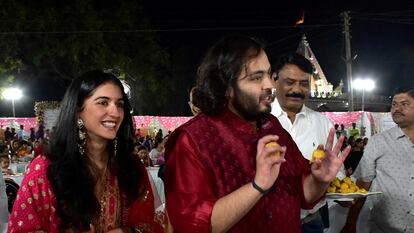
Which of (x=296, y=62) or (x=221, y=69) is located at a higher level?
(x=296, y=62)

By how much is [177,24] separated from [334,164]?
25.7m

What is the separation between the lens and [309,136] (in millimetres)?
3939

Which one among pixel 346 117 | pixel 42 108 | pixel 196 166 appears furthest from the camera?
pixel 42 108

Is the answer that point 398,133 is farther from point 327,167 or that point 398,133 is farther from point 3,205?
point 3,205

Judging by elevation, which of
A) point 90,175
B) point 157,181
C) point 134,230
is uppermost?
point 90,175

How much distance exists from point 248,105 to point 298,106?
5.85 ft

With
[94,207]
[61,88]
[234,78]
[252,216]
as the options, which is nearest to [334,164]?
[252,216]

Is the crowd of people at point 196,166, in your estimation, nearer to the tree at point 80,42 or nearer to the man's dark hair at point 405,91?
the man's dark hair at point 405,91

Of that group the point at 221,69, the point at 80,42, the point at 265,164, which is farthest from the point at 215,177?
the point at 80,42

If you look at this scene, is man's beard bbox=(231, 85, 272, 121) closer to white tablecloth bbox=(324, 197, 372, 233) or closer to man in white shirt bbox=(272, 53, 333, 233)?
man in white shirt bbox=(272, 53, 333, 233)

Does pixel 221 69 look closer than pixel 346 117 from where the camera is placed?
Yes

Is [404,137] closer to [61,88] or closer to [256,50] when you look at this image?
[256,50]

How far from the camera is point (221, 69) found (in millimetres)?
2223

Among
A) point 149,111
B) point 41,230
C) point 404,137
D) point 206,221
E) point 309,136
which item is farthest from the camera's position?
point 149,111
